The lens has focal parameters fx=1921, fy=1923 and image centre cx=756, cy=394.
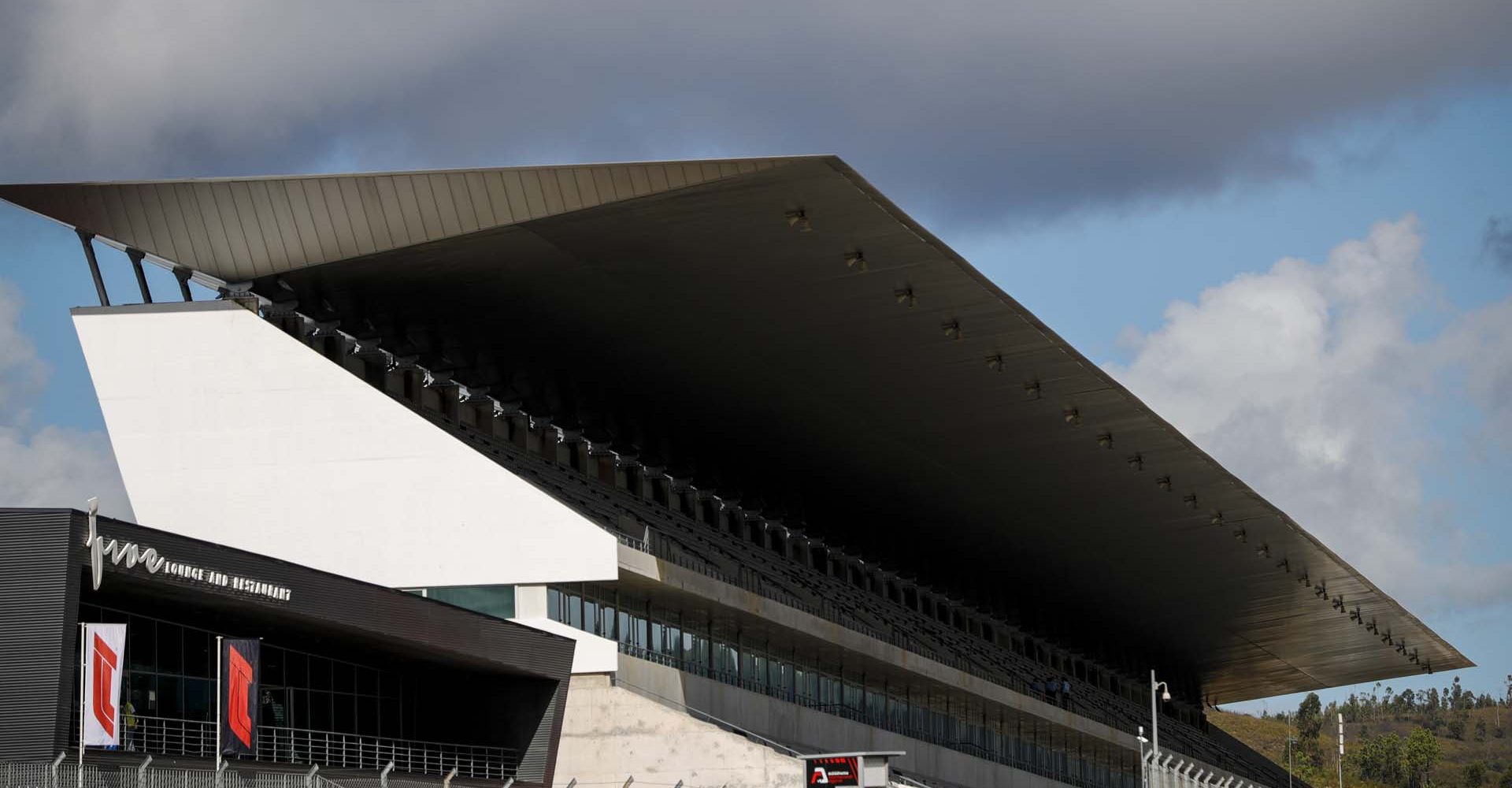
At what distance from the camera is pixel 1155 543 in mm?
71812

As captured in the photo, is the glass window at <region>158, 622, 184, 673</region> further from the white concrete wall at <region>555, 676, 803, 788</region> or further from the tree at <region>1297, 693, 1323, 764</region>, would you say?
the tree at <region>1297, 693, 1323, 764</region>

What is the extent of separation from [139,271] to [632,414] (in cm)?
1558

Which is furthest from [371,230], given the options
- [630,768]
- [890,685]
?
[890,685]

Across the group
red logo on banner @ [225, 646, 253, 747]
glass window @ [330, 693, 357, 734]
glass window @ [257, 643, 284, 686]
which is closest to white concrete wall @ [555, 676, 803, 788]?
glass window @ [330, 693, 357, 734]

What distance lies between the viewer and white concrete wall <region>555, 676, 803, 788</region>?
42.9 metres

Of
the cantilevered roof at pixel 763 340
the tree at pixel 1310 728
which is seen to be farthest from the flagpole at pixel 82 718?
the tree at pixel 1310 728

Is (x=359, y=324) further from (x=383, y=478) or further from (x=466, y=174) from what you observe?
(x=466, y=174)

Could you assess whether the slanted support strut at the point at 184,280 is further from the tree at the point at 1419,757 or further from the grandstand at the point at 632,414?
the tree at the point at 1419,757

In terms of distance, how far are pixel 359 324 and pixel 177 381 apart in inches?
181

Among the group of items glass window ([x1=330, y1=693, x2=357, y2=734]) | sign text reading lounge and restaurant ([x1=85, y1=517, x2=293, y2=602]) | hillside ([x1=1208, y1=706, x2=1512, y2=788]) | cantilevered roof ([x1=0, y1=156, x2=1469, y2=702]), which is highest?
cantilevered roof ([x1=0, y1=156, x2=1469, y2=702])

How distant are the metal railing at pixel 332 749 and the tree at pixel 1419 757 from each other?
13145 centimetres

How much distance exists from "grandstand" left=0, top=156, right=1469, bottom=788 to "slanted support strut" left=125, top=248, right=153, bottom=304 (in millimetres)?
279

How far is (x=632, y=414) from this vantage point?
54375 millimetres

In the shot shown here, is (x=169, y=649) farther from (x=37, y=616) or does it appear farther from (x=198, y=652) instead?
(x=37, y=616)
